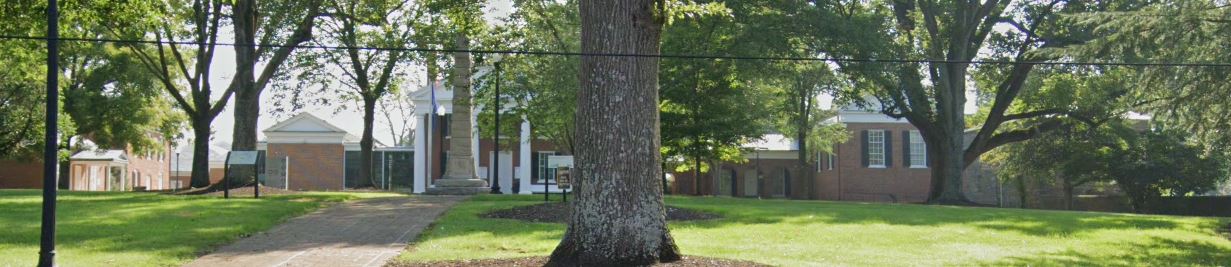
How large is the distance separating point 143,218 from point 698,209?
Answer: 388 inches

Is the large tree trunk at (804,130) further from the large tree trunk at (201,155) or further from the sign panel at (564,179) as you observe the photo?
the large tree trunk at (201,155)

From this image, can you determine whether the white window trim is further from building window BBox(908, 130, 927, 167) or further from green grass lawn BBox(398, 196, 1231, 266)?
green grass lawn BBox(398, 196, 1231, 266)

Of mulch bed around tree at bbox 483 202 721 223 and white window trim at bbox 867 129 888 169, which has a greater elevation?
white window trim at bbox 867 129 888 169

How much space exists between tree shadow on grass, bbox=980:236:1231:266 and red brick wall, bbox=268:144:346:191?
4445 centimetres

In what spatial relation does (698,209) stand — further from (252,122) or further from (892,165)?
(892,165)

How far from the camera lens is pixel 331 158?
5478 centimetres

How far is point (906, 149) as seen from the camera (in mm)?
47656

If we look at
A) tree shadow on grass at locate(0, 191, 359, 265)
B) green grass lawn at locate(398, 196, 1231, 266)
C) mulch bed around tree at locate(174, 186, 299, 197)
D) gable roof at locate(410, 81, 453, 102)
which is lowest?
green grass lawn at locate(398, 196, 1231, 266)

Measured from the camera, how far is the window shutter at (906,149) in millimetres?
47625

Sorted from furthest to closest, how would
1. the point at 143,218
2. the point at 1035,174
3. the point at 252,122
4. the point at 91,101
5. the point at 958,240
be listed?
the point at 91,101 < the point at 1035,174 < the point at 252,122 < the point at 143,218 < the point at 958,240

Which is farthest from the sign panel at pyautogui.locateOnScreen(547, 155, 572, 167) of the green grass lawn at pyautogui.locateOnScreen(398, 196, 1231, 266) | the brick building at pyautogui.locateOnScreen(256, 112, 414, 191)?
the brick building at pyautogui.locateOnScreen(256, 112, 414, 191)

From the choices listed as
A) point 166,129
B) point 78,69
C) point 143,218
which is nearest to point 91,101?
point 78,69

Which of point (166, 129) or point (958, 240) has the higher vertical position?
point (166, 129)

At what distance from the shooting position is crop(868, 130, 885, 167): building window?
4816cm
